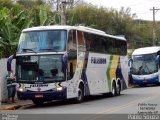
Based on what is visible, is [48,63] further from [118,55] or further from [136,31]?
[136,31]

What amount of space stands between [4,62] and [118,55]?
8.78 m

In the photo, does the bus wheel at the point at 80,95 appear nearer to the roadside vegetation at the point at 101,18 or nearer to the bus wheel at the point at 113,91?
the bus wheel at the point at 113,91

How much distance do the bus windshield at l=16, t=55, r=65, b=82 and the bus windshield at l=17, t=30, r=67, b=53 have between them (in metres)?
0.41

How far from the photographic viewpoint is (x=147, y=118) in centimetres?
1474

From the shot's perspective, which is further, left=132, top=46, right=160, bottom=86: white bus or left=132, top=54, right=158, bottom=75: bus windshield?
left=132, top=54, right=158, bottom=75: bus windshield

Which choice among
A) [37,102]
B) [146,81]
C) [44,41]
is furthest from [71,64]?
[146,81]

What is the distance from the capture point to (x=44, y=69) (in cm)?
2053

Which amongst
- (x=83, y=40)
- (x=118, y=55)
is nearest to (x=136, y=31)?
(x=118, y=55)

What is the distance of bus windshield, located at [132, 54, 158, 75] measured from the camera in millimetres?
41625

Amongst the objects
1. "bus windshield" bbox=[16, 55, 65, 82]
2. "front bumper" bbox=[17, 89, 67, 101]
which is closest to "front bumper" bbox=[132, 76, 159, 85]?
"front bumper" bbox=[17, 89, 67, 101]

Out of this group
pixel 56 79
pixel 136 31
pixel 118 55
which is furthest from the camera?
pixel 136 31

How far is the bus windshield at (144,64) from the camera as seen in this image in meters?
41.6

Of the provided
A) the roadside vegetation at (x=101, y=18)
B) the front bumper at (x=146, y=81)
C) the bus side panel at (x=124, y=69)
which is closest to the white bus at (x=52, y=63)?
the bus side panel at (x=124, y=69)

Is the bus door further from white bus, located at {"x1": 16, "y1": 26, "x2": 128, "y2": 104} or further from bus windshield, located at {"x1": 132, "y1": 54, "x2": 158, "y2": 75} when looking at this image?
bus windshield, located at {"x1": 132, "y1": 54, "x2": 158, "y2": 75}
